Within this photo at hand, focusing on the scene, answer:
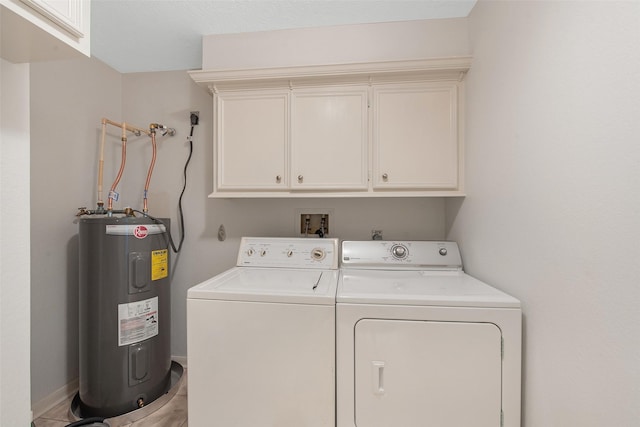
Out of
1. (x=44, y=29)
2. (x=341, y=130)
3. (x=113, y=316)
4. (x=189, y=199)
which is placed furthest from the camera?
(x=189, y=199)

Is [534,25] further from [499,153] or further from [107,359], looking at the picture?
[107,359]

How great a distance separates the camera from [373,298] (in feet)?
3.51

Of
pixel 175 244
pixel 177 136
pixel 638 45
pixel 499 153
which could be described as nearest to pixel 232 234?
pixel 175 244

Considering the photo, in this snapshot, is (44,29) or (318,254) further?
(318,254)

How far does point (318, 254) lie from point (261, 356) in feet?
2.35

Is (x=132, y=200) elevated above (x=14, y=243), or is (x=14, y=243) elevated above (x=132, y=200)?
(x=132, y=200)

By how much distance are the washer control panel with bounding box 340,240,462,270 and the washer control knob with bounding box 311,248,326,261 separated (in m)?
0.14

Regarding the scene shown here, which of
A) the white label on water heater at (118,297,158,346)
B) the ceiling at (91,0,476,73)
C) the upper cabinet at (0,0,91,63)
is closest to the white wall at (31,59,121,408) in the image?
the ceiling at (91,0,476,73)

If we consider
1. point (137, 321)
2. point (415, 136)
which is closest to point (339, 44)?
point (415, 136)

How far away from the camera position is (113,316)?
4.94 feet

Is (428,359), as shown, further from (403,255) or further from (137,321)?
(137,321)

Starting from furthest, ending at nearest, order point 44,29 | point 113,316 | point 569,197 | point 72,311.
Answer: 1. point 72,311
2. point 113,316
3. point 569,197
4. point 44,29

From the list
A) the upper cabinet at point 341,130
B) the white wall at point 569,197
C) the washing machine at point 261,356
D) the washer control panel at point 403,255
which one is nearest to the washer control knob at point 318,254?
the washer control panel at point 403,255

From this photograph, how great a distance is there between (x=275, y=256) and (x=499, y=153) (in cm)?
138
